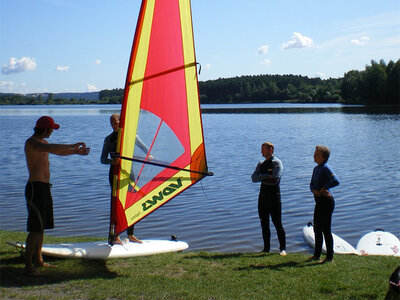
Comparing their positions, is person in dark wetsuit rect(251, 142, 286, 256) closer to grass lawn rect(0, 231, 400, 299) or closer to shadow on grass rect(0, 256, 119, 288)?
grass lawn rect(0, 231, 400, 299)

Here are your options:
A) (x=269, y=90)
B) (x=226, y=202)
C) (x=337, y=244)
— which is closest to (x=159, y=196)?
(x=337, y=244)

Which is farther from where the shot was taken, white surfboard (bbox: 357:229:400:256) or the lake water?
the lake water

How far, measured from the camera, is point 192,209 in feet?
37.8

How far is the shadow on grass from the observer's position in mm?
5053

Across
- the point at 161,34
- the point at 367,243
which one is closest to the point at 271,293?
the point at 161,34

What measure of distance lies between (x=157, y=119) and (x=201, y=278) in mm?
1993

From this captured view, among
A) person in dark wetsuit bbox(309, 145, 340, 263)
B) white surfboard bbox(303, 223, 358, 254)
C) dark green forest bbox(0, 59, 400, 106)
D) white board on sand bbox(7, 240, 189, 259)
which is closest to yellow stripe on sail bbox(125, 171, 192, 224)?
white board on sand bbox(7, 240, 189, 259)

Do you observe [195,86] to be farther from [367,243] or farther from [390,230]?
[390,230]

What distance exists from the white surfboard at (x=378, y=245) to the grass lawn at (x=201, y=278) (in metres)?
1.29

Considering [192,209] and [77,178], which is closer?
[192,209]

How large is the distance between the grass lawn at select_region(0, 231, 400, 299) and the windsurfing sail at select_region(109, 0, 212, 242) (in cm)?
65

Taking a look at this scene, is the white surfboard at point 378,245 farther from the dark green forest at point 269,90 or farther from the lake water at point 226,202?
the dark green forest at point 269,90

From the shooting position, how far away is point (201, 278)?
538 cm

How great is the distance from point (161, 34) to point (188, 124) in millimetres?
1172
